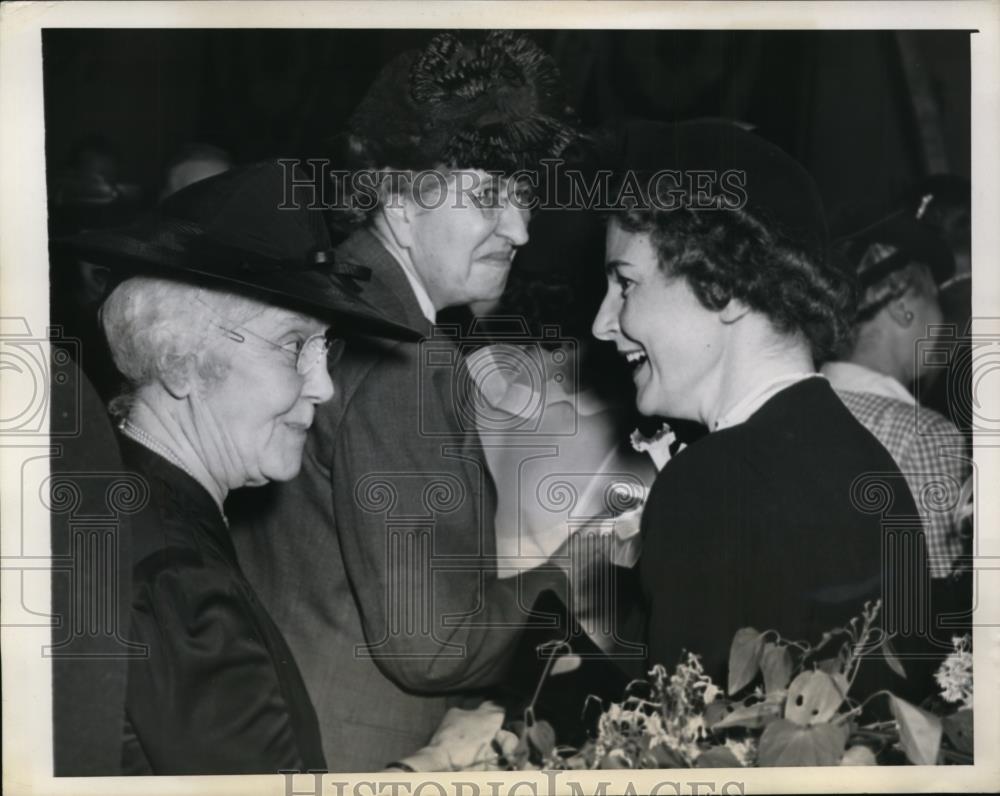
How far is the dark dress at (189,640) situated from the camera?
355cm

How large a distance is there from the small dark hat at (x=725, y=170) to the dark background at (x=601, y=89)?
0.05 meters

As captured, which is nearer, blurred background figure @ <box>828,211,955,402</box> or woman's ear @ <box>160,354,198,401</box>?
woman's ear @ <box>160,354,198,401</box>

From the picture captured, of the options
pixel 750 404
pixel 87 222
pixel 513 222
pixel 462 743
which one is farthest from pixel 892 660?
pixel 87 222

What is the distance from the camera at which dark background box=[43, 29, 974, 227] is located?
3.60 m

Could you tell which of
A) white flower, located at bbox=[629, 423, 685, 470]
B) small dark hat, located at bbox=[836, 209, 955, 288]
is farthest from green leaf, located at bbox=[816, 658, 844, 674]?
small dark hat, located at bbox=[836, 209, 955, 288]

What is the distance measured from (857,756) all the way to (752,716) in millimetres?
340

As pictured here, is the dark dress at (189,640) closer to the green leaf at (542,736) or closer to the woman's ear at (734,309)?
the green leaf at (542,736)

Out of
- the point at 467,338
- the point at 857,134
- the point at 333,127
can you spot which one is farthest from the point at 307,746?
the point at 857,134

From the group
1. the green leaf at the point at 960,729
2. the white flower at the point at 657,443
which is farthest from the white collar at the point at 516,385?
the green leaf at the point at 960,729

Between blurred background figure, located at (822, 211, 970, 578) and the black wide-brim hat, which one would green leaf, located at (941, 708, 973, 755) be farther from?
the black wide-brim hat

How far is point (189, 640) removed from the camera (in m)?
3.56

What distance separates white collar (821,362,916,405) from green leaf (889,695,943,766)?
34.4 inches

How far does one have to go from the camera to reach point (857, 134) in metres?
3.76

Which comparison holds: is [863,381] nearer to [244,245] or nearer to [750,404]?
[750,404]
